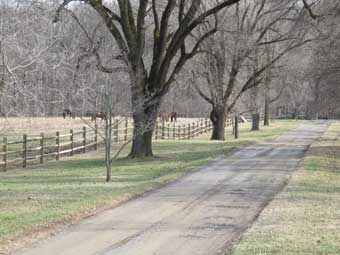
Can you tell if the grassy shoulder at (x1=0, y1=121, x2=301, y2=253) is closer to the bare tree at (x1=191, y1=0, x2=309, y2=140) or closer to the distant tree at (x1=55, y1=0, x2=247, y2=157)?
the distant tree at (x1=55, y1=0, x2=247, y2=157)

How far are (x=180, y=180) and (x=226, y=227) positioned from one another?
780cm

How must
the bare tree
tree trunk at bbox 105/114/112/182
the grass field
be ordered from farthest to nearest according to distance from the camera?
the bare tree < tree trunk at bbox 105/114/112/182 < the grass field

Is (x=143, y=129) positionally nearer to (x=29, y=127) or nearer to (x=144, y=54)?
(x=29, y=127)

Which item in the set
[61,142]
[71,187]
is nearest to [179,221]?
A: [71,187]

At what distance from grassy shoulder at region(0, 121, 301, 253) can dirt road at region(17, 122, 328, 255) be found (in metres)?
0.57

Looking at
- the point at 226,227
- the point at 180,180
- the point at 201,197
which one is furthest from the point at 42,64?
the point at 180,180

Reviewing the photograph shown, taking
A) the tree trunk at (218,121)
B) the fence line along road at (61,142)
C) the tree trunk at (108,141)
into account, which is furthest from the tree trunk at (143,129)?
the tree trunk at (218,121)

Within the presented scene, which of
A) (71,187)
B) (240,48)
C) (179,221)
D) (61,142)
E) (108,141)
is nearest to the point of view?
(179,221)

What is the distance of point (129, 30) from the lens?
26.3 metres

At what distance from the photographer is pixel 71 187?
17125 millimetres

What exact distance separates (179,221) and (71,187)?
5910mm

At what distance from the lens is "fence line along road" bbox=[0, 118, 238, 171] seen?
26.1m

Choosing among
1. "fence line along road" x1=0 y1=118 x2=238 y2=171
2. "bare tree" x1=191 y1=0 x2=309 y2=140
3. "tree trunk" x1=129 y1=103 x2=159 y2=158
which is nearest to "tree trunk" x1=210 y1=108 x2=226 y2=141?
"bare tree" x1=191 y1=0 x2=309 y2=140

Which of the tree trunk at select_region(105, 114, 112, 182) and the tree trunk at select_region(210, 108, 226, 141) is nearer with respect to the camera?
the tree trunk at select_region(105, 114, 112, 182)
